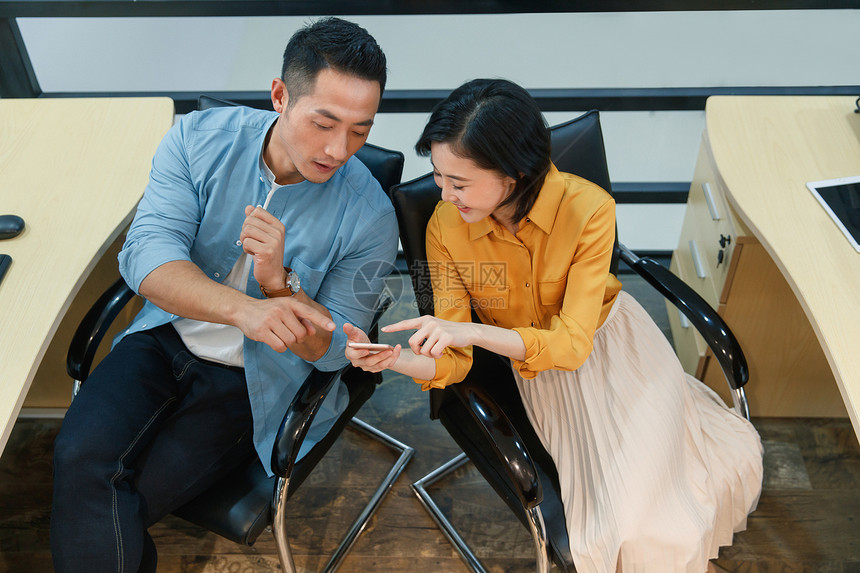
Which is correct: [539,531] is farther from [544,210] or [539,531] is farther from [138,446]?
[138,446]

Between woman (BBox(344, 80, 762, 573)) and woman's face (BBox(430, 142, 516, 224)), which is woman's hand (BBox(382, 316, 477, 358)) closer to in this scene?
woman (BBox(344, 80, 762, 573))

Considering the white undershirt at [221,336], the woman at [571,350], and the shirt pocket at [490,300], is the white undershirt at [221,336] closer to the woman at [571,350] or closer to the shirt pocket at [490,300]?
the woman at [571,350]

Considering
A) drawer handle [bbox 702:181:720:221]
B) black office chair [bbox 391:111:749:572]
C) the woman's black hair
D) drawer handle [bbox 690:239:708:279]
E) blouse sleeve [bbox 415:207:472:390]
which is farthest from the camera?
drawer handle [bbox 690:239:708:279]

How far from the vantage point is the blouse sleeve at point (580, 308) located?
1.54 meters

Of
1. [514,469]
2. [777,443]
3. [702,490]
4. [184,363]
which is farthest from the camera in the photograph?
[777,443]

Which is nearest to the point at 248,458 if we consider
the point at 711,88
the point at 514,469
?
the point at 514,469

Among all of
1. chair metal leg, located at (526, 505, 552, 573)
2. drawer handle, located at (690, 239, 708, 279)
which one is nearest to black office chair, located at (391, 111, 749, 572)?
chair metal leg, located at (526, 505, 552, 573)

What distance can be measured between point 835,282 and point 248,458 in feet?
4.49

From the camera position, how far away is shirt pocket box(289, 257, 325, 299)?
1.68 metres

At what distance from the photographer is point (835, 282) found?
1.63 meters

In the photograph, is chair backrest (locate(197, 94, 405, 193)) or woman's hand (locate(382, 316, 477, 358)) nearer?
woman's hand (locate(382, 316, 477, 358))

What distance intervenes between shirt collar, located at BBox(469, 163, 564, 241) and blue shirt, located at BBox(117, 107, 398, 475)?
0.77 ft

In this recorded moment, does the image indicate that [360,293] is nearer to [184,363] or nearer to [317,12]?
[184,363]

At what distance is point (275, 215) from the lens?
1.68m
